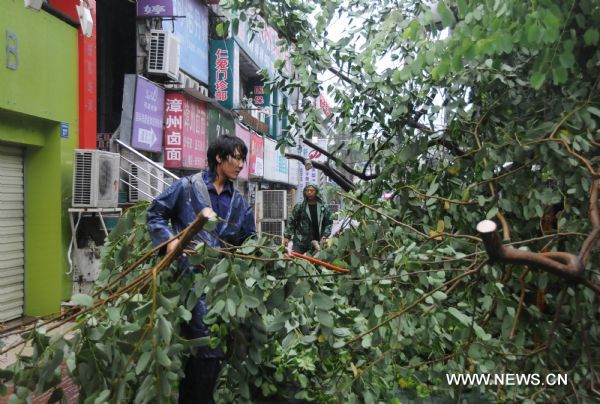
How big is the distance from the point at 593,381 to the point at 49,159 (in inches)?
288

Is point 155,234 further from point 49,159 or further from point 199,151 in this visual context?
point 199,151

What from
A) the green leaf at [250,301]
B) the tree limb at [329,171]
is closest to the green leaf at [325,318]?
Answer: the green leaf at [250,301]

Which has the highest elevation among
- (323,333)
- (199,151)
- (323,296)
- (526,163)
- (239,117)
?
(239,117)

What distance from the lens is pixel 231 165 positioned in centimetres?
329

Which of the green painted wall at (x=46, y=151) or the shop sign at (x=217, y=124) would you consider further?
the shop sign at (x=217, y=124)

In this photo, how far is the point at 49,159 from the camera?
25.6ft

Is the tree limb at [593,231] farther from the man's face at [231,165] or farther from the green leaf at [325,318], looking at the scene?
the man's face at [231,165]

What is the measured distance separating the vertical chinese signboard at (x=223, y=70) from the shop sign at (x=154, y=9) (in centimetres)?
→ 378

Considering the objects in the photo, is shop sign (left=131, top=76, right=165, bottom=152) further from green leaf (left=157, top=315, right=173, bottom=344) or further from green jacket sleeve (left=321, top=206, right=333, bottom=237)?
green leaf (left=157, top=315, right=173, bottom=344)

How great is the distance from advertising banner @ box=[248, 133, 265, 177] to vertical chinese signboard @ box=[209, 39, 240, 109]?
11.5 feet

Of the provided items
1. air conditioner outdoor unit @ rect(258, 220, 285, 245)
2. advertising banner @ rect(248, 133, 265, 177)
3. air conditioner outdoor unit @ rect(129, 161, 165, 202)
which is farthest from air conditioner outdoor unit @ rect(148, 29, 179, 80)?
advertising banner @ rect(248, 133, 265, 177)

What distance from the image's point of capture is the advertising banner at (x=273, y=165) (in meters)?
20.8

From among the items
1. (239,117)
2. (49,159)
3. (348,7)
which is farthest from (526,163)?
(239,117)

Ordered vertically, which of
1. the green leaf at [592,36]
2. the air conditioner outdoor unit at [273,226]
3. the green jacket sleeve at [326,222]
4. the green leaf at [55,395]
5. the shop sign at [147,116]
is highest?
the shop sign at [147,116]
